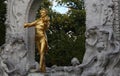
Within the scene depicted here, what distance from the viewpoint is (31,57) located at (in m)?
14.2

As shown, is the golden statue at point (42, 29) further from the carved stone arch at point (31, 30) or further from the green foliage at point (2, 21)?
the green foliage at point (2, 21)

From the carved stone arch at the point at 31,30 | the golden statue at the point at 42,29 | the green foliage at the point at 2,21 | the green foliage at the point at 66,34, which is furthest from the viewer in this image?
the green foliage at the point at 66,34

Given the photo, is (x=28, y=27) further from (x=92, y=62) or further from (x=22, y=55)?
(x=92, y=62)

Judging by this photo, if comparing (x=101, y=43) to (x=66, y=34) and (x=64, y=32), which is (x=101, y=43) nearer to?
(x=64, y=32)

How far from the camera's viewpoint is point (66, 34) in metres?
21.8

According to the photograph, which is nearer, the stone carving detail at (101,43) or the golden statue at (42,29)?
the stone carving detail at (101,43)

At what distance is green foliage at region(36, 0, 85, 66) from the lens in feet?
65.8

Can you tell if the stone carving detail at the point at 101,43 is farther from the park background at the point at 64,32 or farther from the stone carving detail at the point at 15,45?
the park background at the point at 64,32

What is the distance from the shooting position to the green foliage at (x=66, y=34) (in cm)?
2005

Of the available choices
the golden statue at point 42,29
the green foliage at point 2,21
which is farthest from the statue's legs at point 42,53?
the green foliage at point 2,21

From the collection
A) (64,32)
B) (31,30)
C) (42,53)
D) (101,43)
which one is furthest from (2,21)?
(101,43)

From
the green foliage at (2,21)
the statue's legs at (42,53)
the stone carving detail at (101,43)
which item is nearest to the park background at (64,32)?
the green foliage at (2,21)

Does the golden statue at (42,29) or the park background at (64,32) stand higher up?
the golden statue at (42,29)

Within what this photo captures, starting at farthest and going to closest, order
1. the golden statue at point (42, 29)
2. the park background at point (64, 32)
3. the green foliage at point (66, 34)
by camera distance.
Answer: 1. the green foliage at point (66, 34)
2. the park background at point (64, 32)
3. the golden statue at point (42, 29)
